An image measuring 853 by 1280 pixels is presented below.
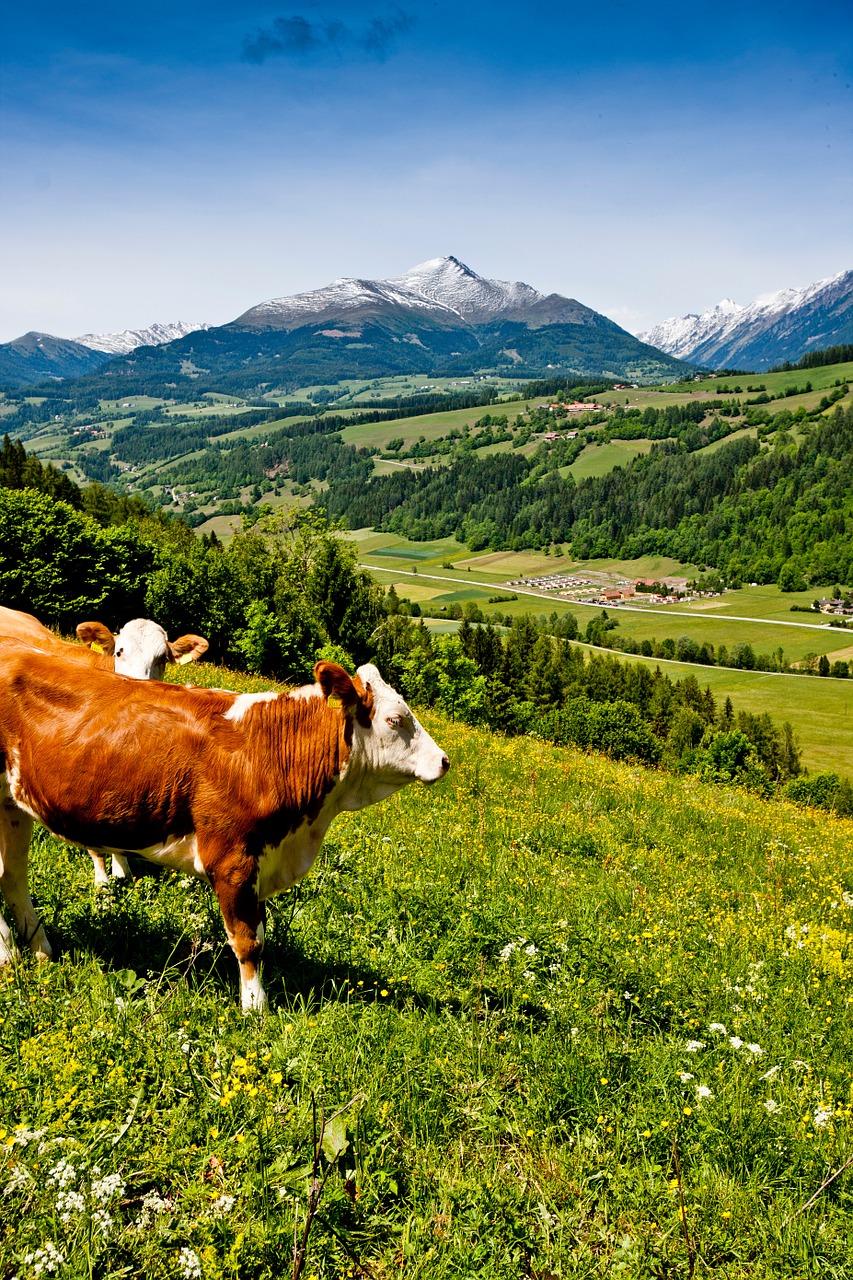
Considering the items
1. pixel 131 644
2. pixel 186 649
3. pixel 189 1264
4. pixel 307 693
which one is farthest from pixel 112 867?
pixel 189 1264

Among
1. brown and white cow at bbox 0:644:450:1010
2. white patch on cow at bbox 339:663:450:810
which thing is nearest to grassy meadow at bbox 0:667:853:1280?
brown and white cow at bbox 0:644:450:1010

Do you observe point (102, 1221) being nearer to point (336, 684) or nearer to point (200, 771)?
point (200, 771)

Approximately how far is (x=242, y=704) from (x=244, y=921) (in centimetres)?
142

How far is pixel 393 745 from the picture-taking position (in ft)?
16.2

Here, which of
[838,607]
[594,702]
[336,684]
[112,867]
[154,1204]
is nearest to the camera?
[154,1204]

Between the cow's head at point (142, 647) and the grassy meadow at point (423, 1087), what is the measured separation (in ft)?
6.00

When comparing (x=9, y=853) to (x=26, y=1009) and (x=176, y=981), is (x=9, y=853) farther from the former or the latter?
(x=176, y=981)

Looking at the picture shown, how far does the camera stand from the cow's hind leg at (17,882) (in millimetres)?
4824

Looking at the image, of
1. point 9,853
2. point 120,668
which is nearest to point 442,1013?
point 9,853

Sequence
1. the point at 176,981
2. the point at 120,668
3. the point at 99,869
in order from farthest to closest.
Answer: the point at 120,668 → the point at 99,869 → the point at 176,981

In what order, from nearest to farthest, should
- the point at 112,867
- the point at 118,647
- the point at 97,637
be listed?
the point at 112,867, the point at 118,647, the point at 97,637

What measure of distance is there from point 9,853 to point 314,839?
6.82 ft

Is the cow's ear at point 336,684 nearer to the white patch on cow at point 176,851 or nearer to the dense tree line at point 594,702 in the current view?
the white patch on cow at point 176,851

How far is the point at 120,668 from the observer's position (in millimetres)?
7203
